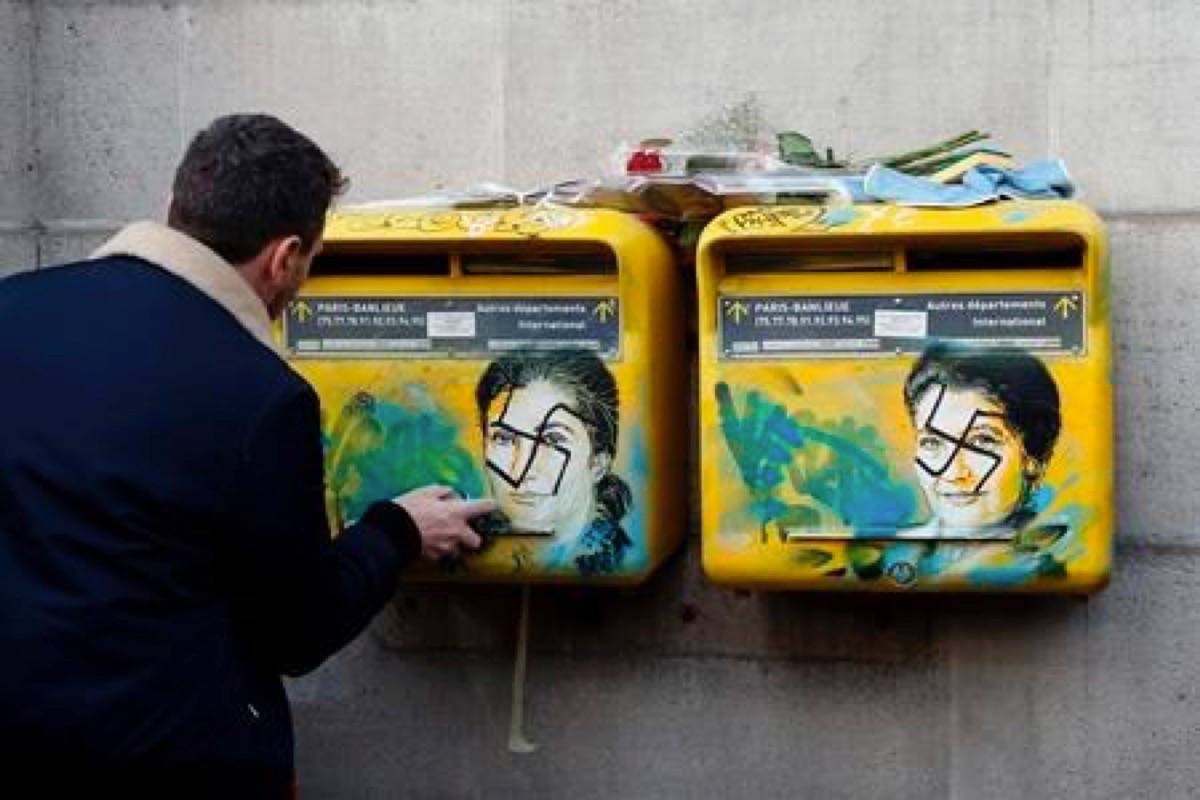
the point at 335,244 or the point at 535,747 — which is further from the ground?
the point at 335,244

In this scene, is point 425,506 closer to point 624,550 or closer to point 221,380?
point 624,550

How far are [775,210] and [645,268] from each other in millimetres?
271

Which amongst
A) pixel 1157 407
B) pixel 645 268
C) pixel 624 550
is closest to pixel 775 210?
pixel 645 268

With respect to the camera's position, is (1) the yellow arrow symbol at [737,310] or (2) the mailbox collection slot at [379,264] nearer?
(1) the yellow arrow symbol at [737,310]

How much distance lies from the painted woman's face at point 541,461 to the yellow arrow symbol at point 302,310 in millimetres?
409

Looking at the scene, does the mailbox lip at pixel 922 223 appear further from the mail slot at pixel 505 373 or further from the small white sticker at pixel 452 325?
the small white sticker at pixel 452 325

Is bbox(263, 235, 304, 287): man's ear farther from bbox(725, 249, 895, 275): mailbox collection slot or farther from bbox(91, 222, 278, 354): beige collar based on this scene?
bbox(725, 249, 895, 275): mailbox collection slot

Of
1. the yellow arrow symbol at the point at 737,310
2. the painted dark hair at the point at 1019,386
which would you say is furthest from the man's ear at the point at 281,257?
the painted dark hair at the point at 1019,386

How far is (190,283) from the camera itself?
9.42 ft

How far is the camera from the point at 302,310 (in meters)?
3.80

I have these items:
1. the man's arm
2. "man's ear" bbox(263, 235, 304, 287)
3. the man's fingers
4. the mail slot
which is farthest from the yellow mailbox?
"man's ear" bbox(263, 235, 304, 287)

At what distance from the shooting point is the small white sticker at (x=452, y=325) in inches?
147

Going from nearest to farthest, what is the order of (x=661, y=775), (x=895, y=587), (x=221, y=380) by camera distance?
1. (x=221, y=380)
2. (x=895, y=587)
3. (x=661, y=775)

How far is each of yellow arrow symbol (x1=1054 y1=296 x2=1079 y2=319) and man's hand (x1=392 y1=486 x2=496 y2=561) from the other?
1087 mm
